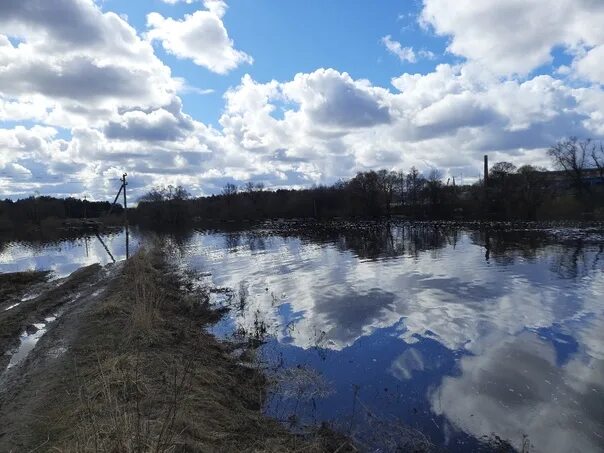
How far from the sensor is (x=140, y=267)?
86.6 feet

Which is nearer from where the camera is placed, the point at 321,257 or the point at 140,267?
the point at 140,267

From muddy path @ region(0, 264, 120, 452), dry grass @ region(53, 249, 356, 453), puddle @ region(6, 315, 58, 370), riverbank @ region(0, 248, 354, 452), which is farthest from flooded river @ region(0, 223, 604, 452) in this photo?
puddle @ region(6, 315, 58, 370)

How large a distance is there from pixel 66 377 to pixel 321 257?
2568 cm

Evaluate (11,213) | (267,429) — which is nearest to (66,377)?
(267,429)

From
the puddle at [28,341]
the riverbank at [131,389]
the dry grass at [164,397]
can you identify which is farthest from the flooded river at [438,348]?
the puddle at [28,341]

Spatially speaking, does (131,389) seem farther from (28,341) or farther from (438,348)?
(438,348)

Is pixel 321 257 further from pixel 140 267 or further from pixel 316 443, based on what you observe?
pixel 316 443

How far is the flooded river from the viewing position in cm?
821

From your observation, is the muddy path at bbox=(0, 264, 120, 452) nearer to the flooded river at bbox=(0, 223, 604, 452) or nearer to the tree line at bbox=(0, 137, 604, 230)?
the flooded river at bbox=(0, 223, 604, 452)

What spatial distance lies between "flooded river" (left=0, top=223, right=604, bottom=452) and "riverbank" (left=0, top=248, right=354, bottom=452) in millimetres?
1106

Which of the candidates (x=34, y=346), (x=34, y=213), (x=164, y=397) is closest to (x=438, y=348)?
(x=164, y=397)

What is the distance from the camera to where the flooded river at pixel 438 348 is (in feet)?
26.9

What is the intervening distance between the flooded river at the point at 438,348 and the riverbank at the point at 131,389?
1106mm

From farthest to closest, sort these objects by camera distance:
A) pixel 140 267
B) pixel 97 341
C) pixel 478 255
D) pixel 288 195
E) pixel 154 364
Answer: pixel 288 195 < pixel 478 255 < pixel 140 267 < pixel 97 341 < pixel 154 364
